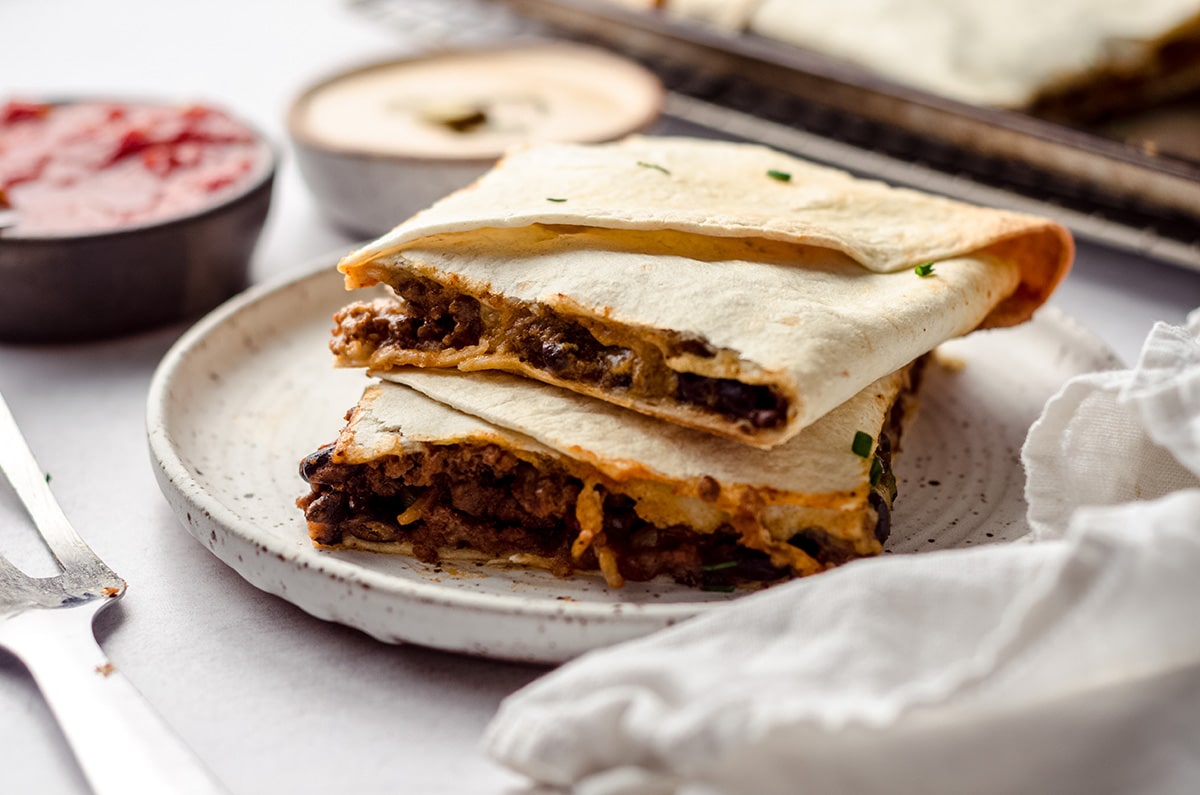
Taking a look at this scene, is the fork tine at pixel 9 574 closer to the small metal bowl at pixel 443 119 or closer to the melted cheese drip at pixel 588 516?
the melted cheese drip at pixel 588 516

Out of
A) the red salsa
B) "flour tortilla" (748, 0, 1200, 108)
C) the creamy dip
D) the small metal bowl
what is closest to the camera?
the red salsa

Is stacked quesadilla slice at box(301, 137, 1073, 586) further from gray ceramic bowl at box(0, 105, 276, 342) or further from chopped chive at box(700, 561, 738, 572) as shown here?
gray ceramic bowl at box(0, 105, 276, 342)

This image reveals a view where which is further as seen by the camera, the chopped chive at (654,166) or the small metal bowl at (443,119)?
the small metal bowl at (443,119)

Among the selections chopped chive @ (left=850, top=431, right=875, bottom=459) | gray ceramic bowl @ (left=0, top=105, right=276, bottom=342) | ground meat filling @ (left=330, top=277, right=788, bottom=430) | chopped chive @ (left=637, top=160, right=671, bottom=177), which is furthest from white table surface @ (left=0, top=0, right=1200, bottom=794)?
chopped chive @ (left=637, top=160, right=671, bottom=177)

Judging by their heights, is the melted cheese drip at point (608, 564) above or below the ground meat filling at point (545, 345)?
below

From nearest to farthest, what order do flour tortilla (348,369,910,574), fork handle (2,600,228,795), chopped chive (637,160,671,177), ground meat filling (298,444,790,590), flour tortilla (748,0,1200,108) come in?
fork handle (2,600,228,795) < flour tortilla (348,369,910,574) < ground meat filling (298,444,790,590) < chopped chive (637,160,671,177) < flour tortilla (748,0,1200,108)

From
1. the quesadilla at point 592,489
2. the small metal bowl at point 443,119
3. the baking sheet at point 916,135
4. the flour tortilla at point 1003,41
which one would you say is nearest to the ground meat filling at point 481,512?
the quesadilla at point 592,489
